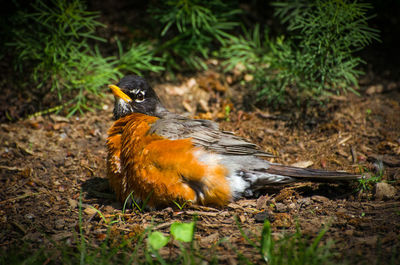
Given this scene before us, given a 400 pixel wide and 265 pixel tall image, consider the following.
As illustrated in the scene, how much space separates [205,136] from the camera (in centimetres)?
384

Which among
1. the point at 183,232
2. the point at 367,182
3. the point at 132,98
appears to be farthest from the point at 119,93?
the point at 367,182

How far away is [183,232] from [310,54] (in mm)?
3397

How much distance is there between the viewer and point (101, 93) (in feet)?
19.4

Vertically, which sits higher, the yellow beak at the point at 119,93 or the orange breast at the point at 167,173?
the yellow beak at the point at 119,93

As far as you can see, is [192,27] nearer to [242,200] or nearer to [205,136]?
[205,136]

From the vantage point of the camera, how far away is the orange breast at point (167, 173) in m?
3.53

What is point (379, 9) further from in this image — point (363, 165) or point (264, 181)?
point (264, 181)

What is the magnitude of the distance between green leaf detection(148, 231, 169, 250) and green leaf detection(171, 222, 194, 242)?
94mm

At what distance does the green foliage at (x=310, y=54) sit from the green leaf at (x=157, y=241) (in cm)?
337

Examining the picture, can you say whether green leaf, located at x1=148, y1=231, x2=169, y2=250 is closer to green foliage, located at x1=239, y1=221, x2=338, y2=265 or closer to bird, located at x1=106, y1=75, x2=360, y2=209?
bird, located at x1=106, y1=75, x2=360, y2=209

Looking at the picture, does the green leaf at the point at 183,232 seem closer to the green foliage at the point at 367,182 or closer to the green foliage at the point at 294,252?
the green foliage at the point at 294,252

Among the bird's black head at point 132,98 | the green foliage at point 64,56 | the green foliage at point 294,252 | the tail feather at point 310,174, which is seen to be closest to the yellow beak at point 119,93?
the bird's black head at point 132,98

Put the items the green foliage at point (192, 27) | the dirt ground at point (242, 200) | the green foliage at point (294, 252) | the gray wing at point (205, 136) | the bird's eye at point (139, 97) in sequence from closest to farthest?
→ the green foliage at point (294, 252) < the dirt ground at point (242, 200) < the gray wing at point (205, 136) < the bird's eye at point (139, 97) < the green foliage at point (192, 27)

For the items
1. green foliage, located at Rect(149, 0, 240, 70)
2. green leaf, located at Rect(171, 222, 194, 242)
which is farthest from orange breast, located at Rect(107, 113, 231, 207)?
green foliage, located at Rect(149, 0, 240, 70)
